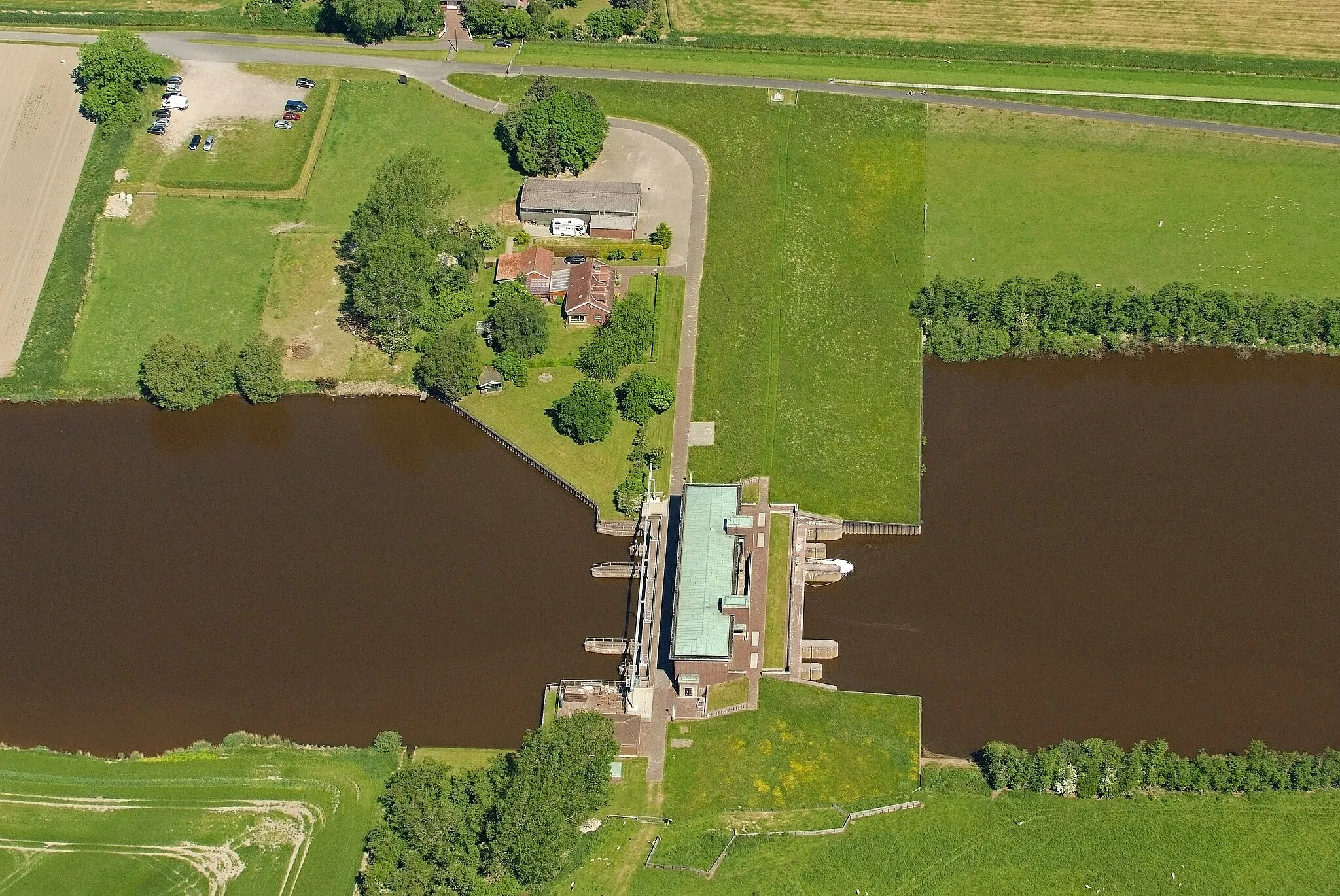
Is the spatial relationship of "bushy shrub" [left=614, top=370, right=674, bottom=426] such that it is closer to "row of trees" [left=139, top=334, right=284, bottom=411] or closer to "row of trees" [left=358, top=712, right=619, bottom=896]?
"row of trees" [left=358, top=712, right=619, bottom=896]

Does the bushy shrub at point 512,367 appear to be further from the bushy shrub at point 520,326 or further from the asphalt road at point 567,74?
the asphalt road at point 567,74

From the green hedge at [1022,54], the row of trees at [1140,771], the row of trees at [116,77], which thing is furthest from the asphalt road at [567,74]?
the row of trees at [1140,771]

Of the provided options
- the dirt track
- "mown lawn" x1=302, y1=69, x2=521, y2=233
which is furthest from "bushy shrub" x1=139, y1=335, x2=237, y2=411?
"mown lawn" x1=302, y1=69, x2=521, y2=233

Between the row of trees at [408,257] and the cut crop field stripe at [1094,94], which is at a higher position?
the cut crop field stripe at [1094,94]

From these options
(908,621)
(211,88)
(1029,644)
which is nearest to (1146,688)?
(1029,644)

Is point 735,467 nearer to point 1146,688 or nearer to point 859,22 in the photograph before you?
point 1146,688
